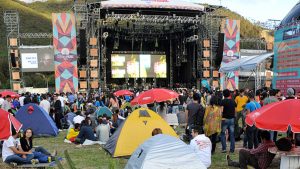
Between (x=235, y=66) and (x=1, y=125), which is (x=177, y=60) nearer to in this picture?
(x=235, y=66)

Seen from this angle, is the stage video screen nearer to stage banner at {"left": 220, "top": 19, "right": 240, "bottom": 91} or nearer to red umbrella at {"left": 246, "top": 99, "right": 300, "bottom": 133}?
stage banner at {"left": 220, "top": 19, "right": 240, "bottom": 91}

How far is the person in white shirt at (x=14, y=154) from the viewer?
729 cm

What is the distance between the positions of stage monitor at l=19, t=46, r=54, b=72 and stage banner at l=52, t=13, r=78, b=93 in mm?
3706

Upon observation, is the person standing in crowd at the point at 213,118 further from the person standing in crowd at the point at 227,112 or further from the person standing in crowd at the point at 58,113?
the person standing in crowd at the point at 58,113

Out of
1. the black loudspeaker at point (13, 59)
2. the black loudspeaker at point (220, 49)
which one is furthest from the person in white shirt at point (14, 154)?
the black loudspeaker at point (13, 59)

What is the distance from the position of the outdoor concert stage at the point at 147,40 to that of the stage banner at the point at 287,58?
42.6 feet

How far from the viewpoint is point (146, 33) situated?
29.6 m

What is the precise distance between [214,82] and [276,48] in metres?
13.8

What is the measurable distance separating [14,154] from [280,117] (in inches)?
198

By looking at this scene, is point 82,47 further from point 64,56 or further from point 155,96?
point 155,96

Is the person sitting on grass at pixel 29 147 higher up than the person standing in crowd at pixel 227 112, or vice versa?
the person standing in crowd at pixel 227 112

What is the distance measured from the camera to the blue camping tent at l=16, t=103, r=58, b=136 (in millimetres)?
11625

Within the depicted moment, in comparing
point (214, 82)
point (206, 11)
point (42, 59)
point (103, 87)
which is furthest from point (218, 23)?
point (42, 59)

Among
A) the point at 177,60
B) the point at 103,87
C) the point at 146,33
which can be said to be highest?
the point at 146,33
